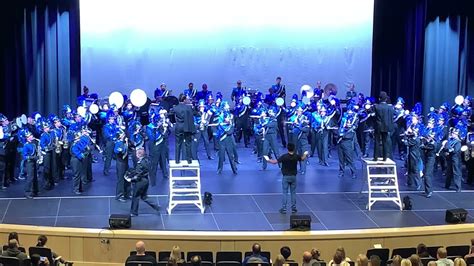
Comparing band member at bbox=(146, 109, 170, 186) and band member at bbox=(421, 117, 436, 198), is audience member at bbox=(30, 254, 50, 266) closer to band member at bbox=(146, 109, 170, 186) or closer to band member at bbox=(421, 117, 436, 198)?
band member at bbox=(146, 109, 170, 186)

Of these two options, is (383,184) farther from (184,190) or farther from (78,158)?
(78,158)

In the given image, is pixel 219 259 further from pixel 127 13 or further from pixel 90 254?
pixel 127 13

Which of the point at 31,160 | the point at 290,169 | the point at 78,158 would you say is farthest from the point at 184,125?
the point at 31,160

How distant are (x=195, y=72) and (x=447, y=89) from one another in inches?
352

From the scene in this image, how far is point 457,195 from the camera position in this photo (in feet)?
66.8

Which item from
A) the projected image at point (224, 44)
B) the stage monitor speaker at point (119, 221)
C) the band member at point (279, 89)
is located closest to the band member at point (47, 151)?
the stage monitor speaker at point (119, 221)

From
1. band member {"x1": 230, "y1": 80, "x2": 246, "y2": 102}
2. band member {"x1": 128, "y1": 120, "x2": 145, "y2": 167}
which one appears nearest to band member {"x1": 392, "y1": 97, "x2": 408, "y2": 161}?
band member {"x1": 230, "y1": 80, "x2": 246, "y2": 102}

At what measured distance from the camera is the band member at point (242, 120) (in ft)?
85.5

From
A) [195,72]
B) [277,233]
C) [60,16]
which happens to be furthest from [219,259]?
[195,72]

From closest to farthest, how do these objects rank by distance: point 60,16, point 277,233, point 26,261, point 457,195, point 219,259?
point 26,261 < point 219,259 < point 277,233 < point 457,195 < point 60,16

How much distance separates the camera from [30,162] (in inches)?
762

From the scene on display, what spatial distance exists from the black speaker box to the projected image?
1291cm

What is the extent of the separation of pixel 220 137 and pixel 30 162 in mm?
5210

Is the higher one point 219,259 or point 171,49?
point 171,49
